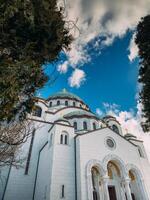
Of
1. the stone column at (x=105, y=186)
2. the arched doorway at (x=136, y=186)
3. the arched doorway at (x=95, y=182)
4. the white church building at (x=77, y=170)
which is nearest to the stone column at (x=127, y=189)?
the white church building at (x=77, y=170)

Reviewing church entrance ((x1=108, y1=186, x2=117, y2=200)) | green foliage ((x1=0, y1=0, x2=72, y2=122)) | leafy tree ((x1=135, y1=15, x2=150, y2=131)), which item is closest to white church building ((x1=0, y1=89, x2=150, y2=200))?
church entrance ((x1=108, y1=186, x2=117, y2=200))

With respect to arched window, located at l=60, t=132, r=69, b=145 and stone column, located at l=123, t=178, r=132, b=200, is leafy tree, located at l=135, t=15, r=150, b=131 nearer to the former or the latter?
stone column, located at l=123, t=178, r=132, b=200

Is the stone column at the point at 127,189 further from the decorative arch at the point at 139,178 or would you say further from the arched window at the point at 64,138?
the arched window at the point at 64,138

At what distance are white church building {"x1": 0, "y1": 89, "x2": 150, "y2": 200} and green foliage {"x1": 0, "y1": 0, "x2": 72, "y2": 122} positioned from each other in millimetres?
8918

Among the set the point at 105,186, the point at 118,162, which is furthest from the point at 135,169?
the point at 105,186

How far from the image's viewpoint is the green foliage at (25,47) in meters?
5.03

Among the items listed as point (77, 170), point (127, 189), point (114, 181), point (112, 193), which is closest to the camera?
point (77, 170)

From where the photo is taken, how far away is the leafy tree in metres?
9.29

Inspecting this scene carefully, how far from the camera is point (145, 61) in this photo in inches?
385

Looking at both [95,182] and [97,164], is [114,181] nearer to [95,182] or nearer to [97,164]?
[95,182]

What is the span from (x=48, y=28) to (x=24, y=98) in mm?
3040

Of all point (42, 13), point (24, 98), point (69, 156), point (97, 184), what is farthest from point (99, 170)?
point (42, 13)

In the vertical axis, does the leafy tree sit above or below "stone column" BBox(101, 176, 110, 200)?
above

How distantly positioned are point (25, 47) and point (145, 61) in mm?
7086
